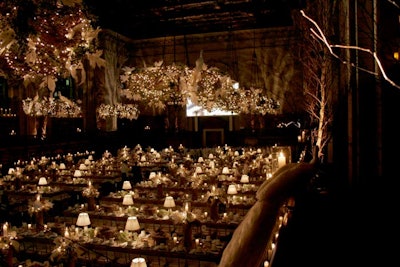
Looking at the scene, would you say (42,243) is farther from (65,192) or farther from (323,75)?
(323,75)

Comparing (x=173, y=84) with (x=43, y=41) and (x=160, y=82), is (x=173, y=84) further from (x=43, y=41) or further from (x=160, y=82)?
(x=43, y=41)

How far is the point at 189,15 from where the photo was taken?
19.8 metres

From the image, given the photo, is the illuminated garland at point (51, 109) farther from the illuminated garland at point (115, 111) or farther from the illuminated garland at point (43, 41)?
the illuminated garland at point (43, 41)

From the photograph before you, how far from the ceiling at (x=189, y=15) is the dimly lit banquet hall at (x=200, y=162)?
Answer: 131 mm

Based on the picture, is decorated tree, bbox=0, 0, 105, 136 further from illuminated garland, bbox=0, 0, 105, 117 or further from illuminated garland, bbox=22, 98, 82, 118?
illuminated garland, bbox=22, 98, 82, 118

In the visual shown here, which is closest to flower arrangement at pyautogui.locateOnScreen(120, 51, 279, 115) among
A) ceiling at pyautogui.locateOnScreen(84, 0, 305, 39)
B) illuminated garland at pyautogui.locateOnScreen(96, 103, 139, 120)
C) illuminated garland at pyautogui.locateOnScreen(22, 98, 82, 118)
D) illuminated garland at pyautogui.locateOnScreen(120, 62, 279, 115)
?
illuminated garland at pyautogui.locateOnScreen(120, 62, 279, 115)

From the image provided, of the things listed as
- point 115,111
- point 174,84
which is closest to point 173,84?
point 174,84

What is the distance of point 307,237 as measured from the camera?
16.8 feet

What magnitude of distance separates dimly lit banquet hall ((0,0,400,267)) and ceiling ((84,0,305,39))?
131 millimetres

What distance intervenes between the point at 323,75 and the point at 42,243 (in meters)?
6.29

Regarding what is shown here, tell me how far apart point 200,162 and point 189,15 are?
10240mm

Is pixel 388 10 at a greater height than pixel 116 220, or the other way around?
pixel 388 10

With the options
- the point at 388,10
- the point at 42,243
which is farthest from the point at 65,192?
the point at 388,10

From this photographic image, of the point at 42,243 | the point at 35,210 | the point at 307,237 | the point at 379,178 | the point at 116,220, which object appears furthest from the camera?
the point at 379,178
